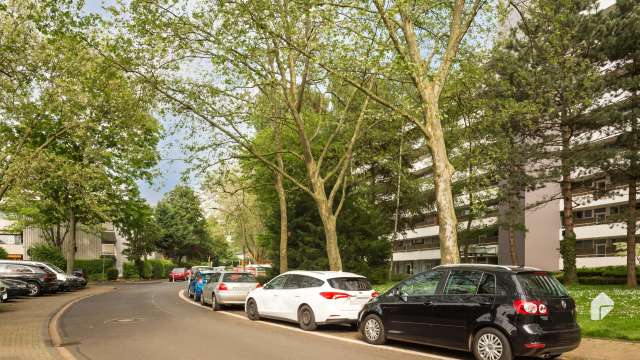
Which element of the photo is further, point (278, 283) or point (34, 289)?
point (34, 289)

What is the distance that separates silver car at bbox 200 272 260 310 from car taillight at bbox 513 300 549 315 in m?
13.0

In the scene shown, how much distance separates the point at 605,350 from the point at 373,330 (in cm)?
414

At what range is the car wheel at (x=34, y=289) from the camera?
96.8ft

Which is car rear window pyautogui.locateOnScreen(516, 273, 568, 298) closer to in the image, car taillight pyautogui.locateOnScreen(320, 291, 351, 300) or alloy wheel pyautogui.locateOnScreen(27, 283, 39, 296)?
car taillight pyautogui.locateOnScreen(320, 291, 351, 300)

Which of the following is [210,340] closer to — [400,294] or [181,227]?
[400,294]

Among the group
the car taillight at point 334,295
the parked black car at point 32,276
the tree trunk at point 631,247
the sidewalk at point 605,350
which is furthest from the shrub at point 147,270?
the sidewalk at point 605,350

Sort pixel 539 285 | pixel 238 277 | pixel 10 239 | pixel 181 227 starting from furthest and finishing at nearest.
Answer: pixel 181 227, pixel 10 239, pixel 238 277, pixel 539 285

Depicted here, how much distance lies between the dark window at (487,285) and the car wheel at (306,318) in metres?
5.33

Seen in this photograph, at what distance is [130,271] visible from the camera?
215ft

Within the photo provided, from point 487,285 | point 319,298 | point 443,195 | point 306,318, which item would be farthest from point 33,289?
point 487,285

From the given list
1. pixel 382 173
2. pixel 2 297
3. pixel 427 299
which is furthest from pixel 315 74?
pixel 382 173

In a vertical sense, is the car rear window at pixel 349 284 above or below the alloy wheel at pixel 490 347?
above

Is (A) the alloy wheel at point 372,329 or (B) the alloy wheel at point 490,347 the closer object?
(B) the alloy wheel at point 490,347

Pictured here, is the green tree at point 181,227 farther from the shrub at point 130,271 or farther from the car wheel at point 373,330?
the car wheel at point 373,330
